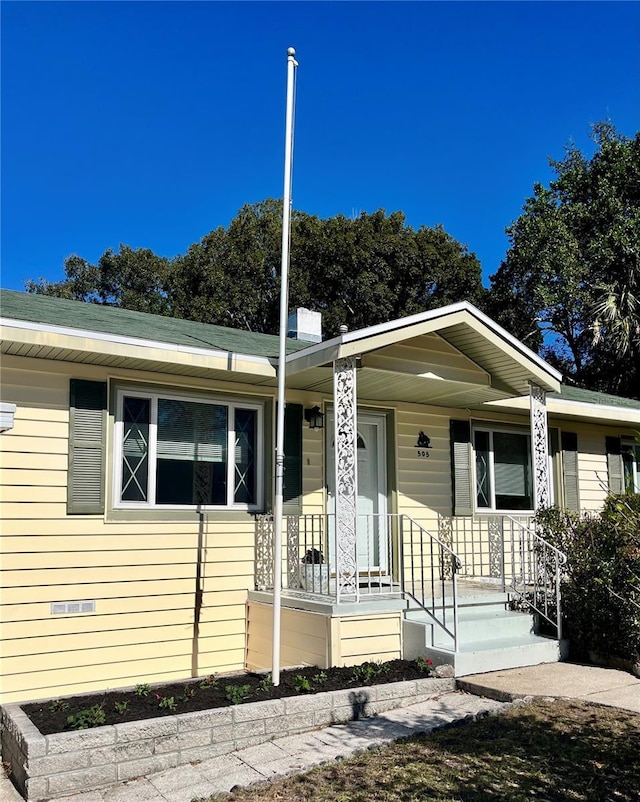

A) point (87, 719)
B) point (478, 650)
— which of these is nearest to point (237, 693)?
point (87, 719)

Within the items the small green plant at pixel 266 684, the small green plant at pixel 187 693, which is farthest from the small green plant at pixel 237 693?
the small green plant at pixel 187 693

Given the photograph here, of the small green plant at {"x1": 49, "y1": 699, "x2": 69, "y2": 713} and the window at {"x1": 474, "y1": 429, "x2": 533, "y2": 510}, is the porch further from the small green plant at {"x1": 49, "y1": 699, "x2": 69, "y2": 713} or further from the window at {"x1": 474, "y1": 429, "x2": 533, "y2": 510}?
the small green plant at {"x1": 49, "y1": 699, "x2": 69, "y2": 713}

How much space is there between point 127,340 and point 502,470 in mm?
6312

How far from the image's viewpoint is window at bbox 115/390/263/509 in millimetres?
7504

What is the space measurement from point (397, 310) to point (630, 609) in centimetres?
1903

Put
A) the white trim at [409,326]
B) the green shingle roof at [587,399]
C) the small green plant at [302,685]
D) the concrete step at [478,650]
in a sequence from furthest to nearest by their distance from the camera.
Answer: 1. the green shingle roof at [587,399]
2. the white trim at [409,326]
3. the concrete step at [478,650]
4. the small green plant at [302,685]

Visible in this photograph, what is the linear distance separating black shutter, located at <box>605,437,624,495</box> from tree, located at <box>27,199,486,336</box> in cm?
1243

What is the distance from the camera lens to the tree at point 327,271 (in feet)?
81.5

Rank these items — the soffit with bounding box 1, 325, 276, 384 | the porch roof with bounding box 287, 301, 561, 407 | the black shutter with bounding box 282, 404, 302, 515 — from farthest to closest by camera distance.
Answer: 1. the black shutter with bounding box 282, 404, 302, 515
2. the porch roof with bounding box 287, 301, 561, 407
3. the soffit with bounding box 1, 325, 276, 384

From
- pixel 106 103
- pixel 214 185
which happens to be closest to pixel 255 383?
pixel 106 103

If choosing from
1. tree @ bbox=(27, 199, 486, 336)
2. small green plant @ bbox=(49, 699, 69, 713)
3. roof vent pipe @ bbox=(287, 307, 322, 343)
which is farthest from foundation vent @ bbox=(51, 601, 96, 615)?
tree @ bbox=(27, 199, 486, 336)

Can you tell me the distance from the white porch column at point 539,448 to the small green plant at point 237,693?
463 cm

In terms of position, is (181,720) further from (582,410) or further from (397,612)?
(582,410)

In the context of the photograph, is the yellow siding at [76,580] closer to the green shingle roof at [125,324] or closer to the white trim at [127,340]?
the green shingle roof at [125,324]
